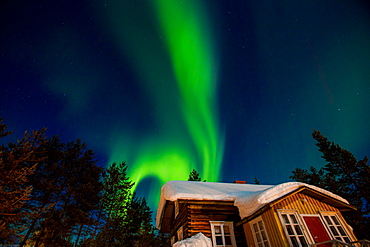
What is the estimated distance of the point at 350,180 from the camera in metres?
22.4

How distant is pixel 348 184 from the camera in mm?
22422

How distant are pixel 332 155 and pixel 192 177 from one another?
81.7 ft

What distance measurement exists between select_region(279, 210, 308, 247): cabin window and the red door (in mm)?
611

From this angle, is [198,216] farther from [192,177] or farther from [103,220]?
[192,177]

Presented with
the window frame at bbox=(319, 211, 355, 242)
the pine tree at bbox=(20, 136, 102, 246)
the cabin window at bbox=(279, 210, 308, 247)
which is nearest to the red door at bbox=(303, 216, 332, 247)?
the window frame at bbox=(319, 211, 355, 242)

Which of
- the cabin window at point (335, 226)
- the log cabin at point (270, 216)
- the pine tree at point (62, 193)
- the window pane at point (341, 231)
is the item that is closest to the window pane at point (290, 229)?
the log cabin at point (270, 216)

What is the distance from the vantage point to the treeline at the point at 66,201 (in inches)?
582

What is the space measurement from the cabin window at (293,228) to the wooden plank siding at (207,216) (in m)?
2.93

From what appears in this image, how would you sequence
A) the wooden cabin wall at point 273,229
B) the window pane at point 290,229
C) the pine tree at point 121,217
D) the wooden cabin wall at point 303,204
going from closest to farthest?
the wooden cabin wall at point 273,229 < the window pane at point 290,229 < the wooden cabin wall at point 303,204 < the pine tree at point 121,217

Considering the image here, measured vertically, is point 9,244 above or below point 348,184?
below

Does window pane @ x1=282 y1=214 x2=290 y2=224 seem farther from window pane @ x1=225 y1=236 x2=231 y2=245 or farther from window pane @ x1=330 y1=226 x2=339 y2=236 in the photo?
window pane @ x1=225 y1=236 x2=231 y2=245

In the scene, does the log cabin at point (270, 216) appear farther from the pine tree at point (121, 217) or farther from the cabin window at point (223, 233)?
the pine tree at point (121, 217)

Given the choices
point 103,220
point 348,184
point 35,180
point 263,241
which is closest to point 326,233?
point 263,241

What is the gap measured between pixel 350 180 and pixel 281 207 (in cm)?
2207
